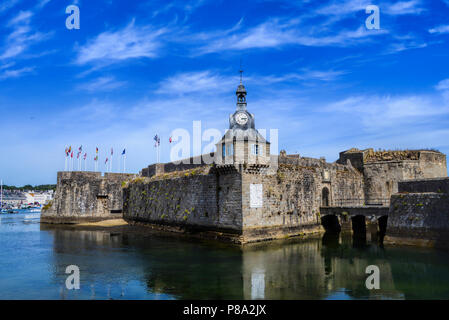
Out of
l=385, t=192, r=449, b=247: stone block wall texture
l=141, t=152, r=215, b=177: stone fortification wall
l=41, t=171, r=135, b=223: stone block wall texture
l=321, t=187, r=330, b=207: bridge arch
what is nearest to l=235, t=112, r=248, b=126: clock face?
l=141, t=152, r=215, b=177: stone fortification wall

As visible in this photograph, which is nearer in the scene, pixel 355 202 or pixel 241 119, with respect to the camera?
pixel 241 119

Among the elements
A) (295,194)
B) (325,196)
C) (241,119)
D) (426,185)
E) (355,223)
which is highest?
(241,119)

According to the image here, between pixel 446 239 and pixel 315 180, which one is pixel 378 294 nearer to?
pixel 446 239

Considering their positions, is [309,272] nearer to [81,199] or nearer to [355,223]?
[355,223]

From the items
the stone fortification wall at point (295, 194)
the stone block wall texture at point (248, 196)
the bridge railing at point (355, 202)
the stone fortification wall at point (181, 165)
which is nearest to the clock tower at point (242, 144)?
the stone block wall texture at point (248, 196)

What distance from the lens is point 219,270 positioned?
1552 cm

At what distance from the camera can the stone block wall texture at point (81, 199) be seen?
39594mm

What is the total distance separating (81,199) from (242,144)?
83.1ft

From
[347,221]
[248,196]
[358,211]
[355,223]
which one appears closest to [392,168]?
[355,223]

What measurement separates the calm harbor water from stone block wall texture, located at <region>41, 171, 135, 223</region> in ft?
51.2

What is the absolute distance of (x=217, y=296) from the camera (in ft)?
38.7

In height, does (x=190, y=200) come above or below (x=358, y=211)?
above

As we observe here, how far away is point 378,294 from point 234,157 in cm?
1274

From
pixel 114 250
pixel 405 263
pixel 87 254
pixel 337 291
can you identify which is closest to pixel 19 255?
pixel 87 254
